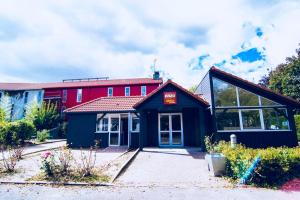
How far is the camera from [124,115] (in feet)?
57.3

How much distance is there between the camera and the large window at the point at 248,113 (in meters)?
14.7

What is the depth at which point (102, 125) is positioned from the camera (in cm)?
1734

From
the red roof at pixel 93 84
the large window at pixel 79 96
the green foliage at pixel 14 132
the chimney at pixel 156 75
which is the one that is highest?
the chimney at pixel 156 75

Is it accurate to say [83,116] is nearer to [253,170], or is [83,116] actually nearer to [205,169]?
[205,169]

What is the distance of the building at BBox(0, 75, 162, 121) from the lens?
3522 cm

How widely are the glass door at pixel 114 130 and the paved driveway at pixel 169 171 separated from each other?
474 cm

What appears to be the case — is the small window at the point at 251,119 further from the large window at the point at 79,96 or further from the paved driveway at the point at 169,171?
the large window at the point at 79,96

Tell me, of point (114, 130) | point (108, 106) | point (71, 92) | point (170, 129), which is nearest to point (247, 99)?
point (170, 129)

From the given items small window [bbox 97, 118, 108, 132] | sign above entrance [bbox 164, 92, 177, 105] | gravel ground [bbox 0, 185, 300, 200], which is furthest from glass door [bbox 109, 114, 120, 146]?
Answer: gravel ground [bbox 0, 185, 300, 200]

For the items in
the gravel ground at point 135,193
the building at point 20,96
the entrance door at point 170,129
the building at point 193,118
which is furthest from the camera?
the building at point 20,96

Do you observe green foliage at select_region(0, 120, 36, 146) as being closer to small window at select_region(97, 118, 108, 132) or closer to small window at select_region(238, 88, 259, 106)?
small window at select_region(97, 118, 108, 132)

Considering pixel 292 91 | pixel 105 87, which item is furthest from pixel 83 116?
pixel 292 91

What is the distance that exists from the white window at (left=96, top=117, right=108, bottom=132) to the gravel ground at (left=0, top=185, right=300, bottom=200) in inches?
396

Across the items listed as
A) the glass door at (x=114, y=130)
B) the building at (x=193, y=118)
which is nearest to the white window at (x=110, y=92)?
the building at (x=193, y=118)
